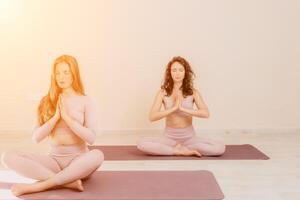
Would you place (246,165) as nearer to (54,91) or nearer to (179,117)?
(179,117)

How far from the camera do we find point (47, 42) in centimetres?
489

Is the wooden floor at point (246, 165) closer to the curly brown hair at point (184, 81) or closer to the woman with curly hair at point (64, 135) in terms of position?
the woman with curly hair at point (64, 135)

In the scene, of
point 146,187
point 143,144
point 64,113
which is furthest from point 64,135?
point 143,144

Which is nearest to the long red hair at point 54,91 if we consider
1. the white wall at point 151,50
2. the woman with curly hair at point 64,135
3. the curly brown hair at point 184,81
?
the woman with curly hair at point 64,135

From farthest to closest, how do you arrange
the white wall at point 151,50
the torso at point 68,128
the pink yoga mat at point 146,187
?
the white wall at point 151,50, the torso at point 68,128, the pink yoga mat at point 146,187

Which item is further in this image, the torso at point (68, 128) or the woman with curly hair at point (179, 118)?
the woman with curly hair at point (179, 118)

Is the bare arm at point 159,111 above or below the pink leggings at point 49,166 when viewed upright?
above

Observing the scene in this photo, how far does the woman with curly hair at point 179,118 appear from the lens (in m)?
3.57

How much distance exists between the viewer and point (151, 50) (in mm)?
4895

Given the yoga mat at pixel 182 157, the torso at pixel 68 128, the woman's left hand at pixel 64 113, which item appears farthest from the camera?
the yoga mat at pixel 182 157

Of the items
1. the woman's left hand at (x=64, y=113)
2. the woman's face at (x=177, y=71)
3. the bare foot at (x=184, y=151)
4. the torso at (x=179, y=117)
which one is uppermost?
the woman's face at (x=177, y=71)

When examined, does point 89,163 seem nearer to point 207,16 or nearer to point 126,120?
point 126,120

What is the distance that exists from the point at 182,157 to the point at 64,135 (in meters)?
1.18

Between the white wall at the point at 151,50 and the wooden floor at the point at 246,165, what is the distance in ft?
1.08
